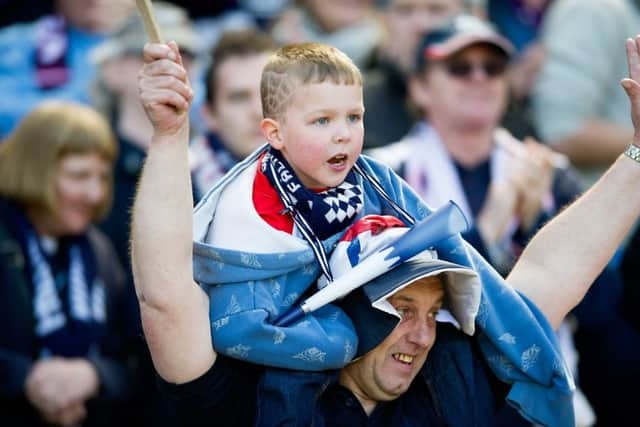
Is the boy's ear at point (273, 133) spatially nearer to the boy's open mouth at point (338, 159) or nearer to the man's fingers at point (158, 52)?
the boy's open mouth at point (338, 159)

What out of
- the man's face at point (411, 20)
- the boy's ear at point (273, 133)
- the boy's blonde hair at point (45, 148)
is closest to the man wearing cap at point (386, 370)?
the boy's ear at point (273, 133)

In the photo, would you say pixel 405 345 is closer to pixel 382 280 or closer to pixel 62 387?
pixel 382 280

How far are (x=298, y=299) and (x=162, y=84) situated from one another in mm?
640

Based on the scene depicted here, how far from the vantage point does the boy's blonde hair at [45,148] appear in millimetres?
5230

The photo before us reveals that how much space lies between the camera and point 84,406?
5.20 m

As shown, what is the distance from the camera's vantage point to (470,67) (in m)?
5.38

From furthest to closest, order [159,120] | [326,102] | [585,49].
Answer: [585,49] < [326,102] < [159,120]

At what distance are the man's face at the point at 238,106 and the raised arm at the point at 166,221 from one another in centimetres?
272

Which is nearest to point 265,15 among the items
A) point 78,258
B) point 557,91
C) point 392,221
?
point 557,91

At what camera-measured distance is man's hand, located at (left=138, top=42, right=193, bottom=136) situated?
106 inches

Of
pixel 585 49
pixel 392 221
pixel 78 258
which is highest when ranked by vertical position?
pixel 392 221

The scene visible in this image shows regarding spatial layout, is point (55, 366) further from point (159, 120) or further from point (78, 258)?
point (159, 120)

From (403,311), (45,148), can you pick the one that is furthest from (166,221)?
(45,148)

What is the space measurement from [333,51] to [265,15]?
438 cm
